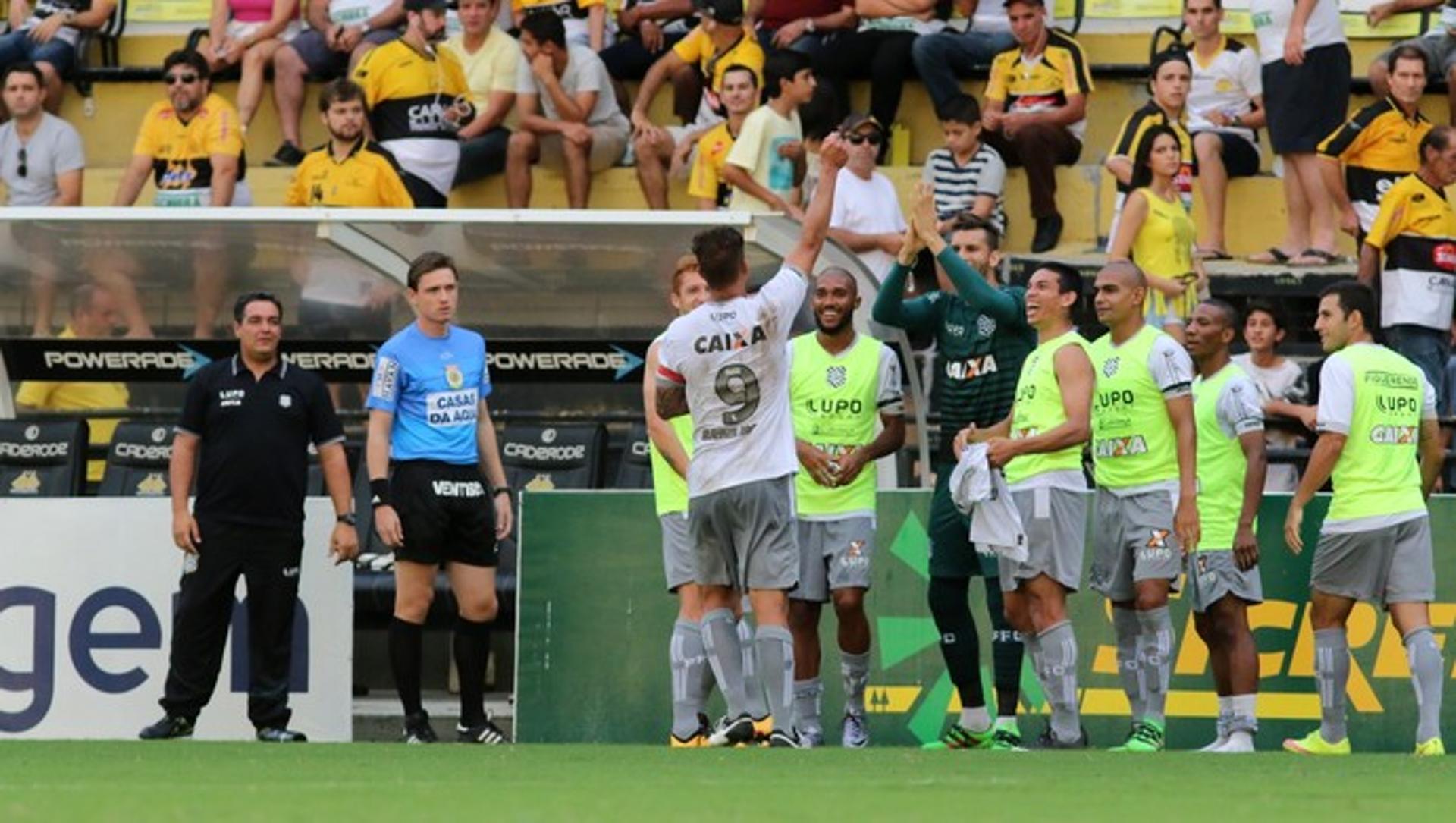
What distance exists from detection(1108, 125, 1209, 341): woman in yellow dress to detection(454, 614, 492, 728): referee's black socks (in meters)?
4.33

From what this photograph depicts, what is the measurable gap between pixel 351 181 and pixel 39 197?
300 centimetres

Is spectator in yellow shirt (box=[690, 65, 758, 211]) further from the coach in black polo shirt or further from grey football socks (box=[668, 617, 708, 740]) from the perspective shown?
grey football socks (box=[668, 617, 708, 740])

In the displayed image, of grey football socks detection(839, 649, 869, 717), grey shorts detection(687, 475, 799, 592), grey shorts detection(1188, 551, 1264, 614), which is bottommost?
grey football socks detection(839, 649, 869, 717)

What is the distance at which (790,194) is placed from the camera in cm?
1666

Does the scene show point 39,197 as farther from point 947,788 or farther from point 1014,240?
point 947,788

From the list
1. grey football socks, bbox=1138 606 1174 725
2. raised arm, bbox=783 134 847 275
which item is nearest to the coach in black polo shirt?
raised arm, bbox=783 134 847 275

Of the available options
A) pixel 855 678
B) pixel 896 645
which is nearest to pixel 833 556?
pixel 855 678

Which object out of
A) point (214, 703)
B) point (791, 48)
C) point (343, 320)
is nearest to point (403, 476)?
point (214, 703)

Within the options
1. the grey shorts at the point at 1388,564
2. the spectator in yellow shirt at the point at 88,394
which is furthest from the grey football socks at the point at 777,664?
the spectator in yellow shirt at the point at 88,394

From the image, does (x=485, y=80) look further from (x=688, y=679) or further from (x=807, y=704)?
(x=688, y=679)

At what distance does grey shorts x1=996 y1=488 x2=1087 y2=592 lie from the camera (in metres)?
11.8

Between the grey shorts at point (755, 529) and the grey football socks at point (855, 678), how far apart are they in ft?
5.81

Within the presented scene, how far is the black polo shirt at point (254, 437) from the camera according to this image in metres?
12.7

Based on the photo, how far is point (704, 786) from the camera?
8.42m
